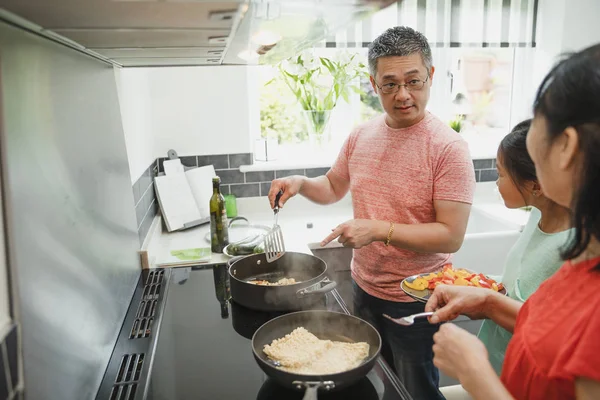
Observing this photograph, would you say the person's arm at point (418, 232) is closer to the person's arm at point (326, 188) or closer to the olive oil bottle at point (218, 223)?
the person's arm at point (326, 188)

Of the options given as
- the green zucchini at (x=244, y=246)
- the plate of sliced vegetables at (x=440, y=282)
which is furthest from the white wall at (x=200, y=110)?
the plate of sliced vegetables at (x=440, y=282)

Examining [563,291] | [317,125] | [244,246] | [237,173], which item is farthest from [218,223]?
[563,291]

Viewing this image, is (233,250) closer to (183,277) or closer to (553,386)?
(183,277)

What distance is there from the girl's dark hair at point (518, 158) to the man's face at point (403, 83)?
35 centimetres

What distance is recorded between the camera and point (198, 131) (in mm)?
2842

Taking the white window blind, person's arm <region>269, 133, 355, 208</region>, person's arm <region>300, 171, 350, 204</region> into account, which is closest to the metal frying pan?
person's arm <region>269, 133, 355, 208</region>

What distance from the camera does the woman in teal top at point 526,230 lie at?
4.15 feet

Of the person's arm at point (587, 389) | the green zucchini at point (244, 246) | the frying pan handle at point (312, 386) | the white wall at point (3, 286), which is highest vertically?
the white wall at point (3, 286)

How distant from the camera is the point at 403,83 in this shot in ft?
5.22

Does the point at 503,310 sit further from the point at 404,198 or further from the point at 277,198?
the point at 277,198

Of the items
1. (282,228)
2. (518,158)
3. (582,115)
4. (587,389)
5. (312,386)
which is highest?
(582,115)

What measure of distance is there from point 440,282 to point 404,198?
0.30 m

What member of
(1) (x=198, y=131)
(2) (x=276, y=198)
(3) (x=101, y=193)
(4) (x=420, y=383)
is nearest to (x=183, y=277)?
(2) (x=276, y=198)

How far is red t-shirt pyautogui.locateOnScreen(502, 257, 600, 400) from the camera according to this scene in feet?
2.38
